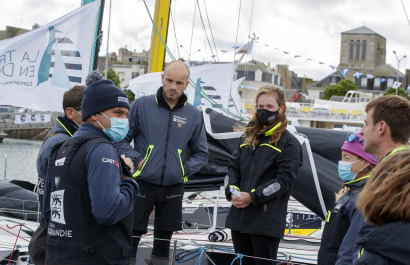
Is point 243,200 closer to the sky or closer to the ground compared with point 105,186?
closer to the ground

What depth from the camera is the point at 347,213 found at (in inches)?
133

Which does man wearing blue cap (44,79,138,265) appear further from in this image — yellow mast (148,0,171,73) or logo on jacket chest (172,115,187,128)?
yellow mast (148,0,171,73)

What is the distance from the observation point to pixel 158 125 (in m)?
4.77

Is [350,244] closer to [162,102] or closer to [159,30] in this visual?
[162,102]

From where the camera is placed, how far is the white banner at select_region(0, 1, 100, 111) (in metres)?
6.80

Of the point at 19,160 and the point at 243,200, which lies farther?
the point at 19,160

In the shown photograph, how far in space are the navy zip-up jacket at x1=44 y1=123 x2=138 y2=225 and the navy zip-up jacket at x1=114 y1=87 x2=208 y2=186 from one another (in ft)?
5.19

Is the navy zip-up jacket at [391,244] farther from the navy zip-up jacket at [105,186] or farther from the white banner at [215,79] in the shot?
the white banner at [215,79]

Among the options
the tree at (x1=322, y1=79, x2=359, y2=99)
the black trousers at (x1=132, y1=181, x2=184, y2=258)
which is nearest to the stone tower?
the tree at (x1=322, y1=79, x2=359, y2=99)

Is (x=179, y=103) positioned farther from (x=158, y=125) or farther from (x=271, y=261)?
(x=271, y=261)

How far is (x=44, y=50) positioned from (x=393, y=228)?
5.87m

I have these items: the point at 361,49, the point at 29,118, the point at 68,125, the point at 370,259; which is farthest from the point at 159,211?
the point at 361,49

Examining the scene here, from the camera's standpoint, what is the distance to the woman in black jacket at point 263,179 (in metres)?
4.24

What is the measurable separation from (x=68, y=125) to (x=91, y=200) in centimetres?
142
